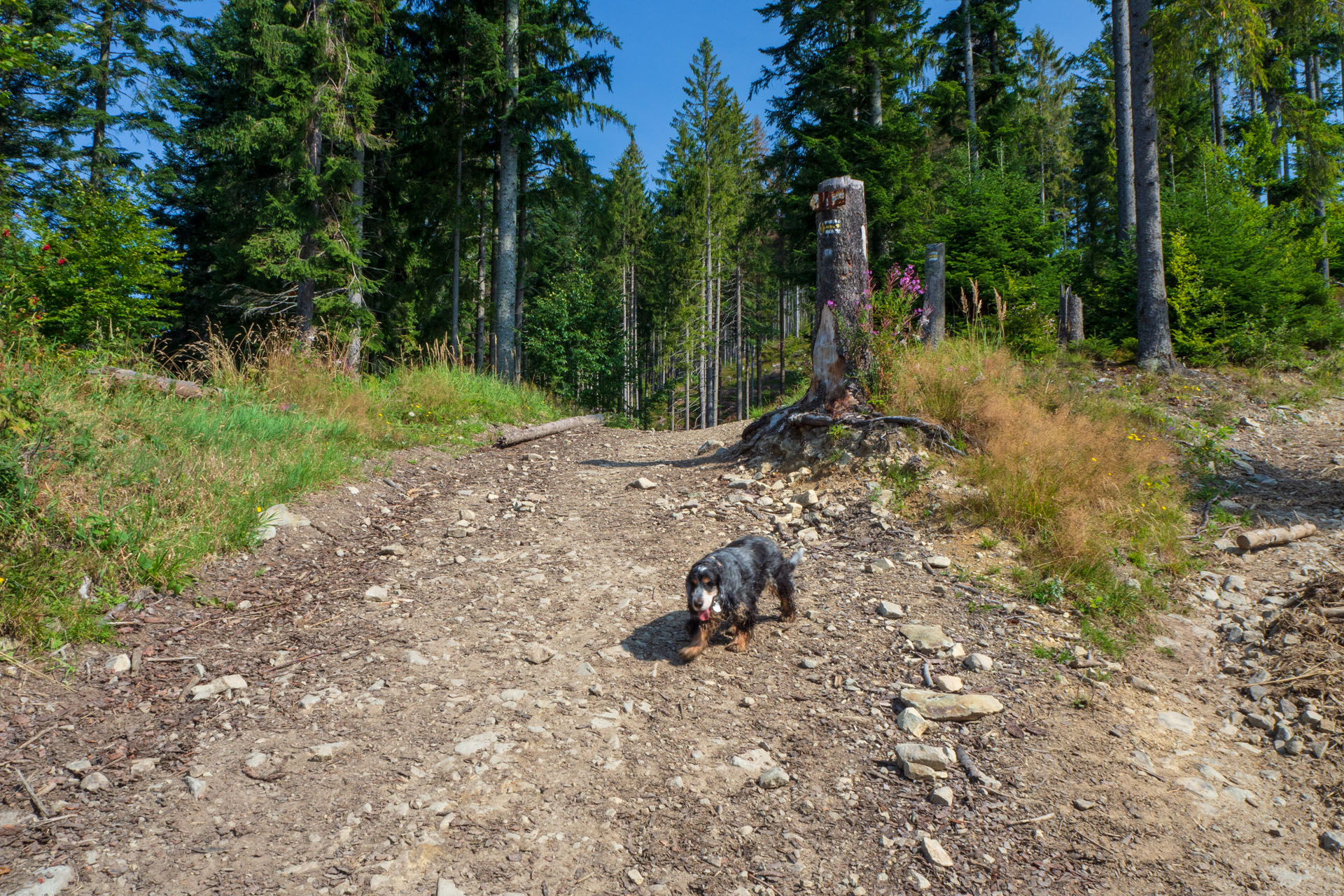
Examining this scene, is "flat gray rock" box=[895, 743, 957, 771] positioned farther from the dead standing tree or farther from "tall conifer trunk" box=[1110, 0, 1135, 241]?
"tall conifer trunk" box=[1110, 0, 1135, 241]

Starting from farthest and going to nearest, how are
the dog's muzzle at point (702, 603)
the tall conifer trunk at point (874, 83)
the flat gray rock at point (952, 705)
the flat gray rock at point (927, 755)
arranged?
the tall conifer trunk at point (874, 83) < the dog's muzzle at point (702, 603) < the flat gray rock at point (952, 705) < the flat gray rock at point (927, 755)

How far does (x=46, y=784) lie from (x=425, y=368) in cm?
880

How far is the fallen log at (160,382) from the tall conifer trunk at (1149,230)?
515 inches

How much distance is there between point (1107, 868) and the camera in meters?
2.53

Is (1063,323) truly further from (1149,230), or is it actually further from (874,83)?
(874,83)

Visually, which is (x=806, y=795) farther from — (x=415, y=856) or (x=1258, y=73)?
(x=1258, y=73)

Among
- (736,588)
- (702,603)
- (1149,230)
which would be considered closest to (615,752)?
(702,603)

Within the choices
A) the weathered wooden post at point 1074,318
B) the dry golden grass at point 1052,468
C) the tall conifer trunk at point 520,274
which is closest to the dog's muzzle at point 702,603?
the dry golden grass at point 1052,468

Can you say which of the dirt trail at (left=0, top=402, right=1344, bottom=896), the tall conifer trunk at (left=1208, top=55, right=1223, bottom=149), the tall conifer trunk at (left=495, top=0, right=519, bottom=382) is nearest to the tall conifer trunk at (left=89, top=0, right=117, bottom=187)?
the tall conifer trunk at (left=495, top=0, right=519, bottom=382)

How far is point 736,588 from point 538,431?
6.69 meters

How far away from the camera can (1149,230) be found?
10094 millimetres

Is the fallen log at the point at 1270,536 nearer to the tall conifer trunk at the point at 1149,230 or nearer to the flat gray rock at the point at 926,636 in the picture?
the flat gray rock at the point at 926,636

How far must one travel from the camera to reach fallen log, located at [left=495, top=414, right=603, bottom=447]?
31.1 ft

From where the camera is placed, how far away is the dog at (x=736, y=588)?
378cm
